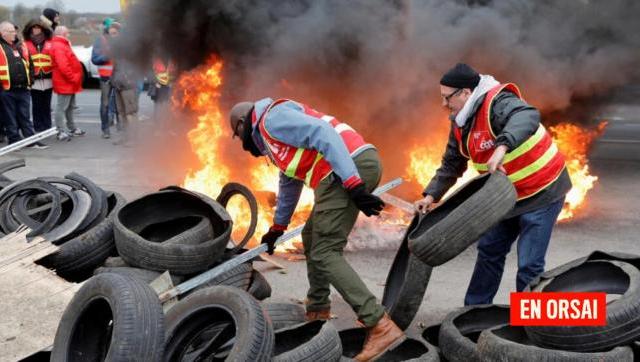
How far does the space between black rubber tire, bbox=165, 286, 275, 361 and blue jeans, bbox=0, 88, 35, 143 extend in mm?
9047

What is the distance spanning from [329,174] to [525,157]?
1.22 m

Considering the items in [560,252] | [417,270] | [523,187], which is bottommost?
[560,252]

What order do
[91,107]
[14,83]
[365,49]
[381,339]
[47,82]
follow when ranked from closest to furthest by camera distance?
[381,339]
[365,49]
[14,83]
[47,82]
[91,107]

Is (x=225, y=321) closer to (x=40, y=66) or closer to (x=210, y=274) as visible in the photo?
(x=210, y=274)

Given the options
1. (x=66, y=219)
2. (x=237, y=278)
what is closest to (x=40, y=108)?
A: (x=66, y=219)

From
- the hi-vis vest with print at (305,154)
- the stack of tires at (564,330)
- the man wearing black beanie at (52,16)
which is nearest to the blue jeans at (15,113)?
the man wearing black beanie at (52,16)

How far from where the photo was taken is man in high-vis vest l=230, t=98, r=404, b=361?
425 centimetres

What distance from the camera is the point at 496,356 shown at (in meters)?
3.74

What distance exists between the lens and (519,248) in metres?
4.52

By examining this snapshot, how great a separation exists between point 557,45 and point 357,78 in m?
2.76

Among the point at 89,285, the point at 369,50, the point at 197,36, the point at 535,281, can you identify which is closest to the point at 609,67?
the point at 369,50

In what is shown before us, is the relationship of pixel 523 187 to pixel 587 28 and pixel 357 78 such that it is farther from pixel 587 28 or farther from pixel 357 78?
pixel 587 28

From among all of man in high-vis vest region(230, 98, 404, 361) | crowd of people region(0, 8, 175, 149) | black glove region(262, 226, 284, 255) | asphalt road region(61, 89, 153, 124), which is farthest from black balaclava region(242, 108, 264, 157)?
asphalt road region(61, 89, 153, 124)

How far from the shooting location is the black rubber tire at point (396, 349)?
4059 millimetres
